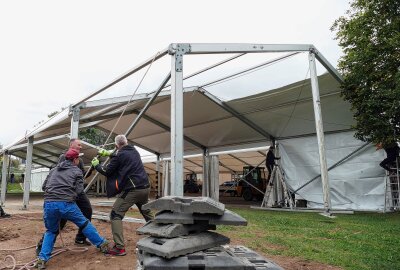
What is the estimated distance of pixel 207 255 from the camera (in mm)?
2805

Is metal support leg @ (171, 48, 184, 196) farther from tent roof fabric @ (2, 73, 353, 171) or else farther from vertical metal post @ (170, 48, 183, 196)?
tent roof fabric @ (2, 73, 353, 171)

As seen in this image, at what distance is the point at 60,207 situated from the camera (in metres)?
3.82

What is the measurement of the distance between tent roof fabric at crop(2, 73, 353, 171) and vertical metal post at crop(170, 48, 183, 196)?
3753 millimetres

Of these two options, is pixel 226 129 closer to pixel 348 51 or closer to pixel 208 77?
pixel 208 77

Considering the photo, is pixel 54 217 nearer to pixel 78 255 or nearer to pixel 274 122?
pixel 78 255

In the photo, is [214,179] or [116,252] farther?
[214,179]

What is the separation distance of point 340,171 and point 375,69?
12.8 ft

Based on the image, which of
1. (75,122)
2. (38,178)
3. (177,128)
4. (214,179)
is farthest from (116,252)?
(38,178)

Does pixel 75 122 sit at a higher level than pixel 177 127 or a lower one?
higher

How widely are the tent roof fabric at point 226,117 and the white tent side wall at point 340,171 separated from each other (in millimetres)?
449

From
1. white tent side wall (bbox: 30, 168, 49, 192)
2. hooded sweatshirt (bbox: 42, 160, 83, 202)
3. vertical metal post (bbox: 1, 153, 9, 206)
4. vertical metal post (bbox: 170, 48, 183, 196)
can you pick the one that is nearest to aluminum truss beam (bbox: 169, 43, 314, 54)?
vertical metal post (bbox: 170, 48, 183, 196)

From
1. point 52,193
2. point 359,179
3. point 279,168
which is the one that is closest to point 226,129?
point 279,168

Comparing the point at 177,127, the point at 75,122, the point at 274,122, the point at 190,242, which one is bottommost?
the point at 190,242

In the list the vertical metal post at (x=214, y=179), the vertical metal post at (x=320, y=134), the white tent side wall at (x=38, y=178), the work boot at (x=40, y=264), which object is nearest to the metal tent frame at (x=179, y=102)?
the vertical metal post at (x=320, y=134)
